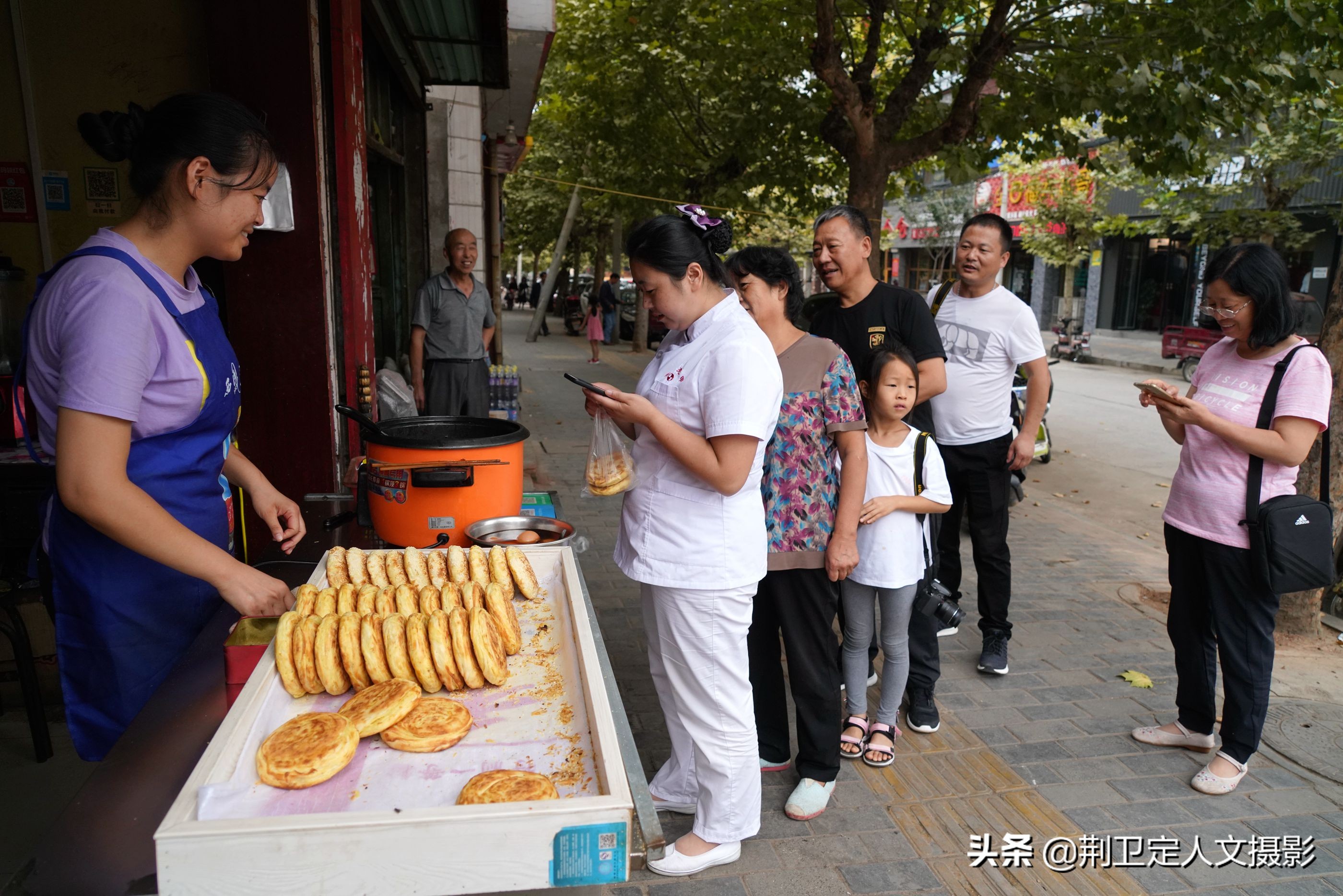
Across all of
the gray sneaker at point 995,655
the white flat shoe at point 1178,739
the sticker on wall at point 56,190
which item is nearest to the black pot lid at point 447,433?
the sticker on wall at point 56,190

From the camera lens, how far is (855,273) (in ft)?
12.3

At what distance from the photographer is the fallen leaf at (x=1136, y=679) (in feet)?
14.3

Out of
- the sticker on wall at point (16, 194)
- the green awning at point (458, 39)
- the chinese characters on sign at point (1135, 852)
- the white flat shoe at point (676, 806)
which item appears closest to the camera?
the chinese characters on sign at point (1135, 852)

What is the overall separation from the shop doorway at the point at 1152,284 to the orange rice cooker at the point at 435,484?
2904cm

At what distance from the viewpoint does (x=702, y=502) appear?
2527mm

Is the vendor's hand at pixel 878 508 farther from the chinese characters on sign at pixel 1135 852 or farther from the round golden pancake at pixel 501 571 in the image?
the round golden pancake at pixel 501 571

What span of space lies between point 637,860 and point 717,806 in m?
1.44

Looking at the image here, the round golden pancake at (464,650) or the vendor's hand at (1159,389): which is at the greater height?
the vendor's hand at (1159,389)

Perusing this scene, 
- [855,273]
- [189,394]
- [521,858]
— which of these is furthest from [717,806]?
[855,273]

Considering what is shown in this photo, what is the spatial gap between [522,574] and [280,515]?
2.31 ft

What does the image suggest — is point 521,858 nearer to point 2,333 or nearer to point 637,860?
point 637,860

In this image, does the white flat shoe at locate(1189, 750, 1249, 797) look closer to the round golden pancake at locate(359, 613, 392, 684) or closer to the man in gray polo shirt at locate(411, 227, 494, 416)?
the round golden pancake at locate(359, 613, 392, 684)

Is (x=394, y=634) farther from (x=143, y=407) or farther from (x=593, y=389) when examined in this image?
(x=593, y=389)

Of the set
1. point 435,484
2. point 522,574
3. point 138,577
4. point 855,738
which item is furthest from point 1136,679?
point 138,577
